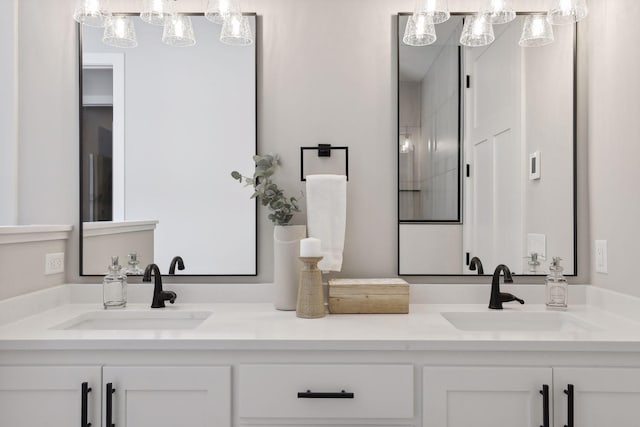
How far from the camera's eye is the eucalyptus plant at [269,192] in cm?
174

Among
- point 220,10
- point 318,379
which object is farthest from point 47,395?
point 220,10

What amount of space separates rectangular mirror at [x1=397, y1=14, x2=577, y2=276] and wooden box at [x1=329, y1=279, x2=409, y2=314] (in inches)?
8.0

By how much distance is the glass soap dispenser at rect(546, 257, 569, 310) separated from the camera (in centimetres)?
168

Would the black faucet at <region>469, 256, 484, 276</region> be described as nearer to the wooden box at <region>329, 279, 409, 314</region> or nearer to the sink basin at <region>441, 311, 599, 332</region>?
the sink basin at <region>441, 311, 599, 332</region>

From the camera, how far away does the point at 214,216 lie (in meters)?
1.83

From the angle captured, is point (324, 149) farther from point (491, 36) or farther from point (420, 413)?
point (420, 413)

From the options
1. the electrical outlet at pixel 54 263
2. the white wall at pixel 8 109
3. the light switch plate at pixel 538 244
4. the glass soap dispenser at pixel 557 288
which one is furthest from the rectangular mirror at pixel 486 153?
the white wall at pixel 8 109

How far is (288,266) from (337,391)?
0.53 meters

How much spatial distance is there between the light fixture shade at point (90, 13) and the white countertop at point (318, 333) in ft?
3.43

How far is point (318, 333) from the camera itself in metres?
1.34

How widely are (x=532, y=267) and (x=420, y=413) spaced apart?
0.84 m

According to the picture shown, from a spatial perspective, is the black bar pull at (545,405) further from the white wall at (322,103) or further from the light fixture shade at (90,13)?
the light fixture shade at (90,13)

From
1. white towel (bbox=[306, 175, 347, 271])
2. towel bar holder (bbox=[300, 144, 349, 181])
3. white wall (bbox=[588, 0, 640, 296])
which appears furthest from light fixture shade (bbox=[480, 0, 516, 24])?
white towel (bbox=[306, 175, 347, 271])

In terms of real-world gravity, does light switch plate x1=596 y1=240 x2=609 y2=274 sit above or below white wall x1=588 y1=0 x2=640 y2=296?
below
